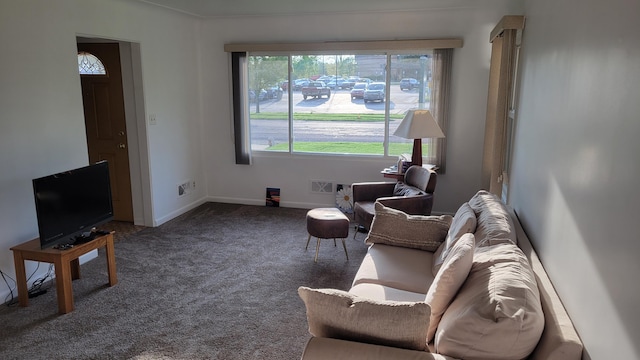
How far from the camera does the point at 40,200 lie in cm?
318

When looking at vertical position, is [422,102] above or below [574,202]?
above

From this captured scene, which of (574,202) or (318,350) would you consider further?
(574,202)

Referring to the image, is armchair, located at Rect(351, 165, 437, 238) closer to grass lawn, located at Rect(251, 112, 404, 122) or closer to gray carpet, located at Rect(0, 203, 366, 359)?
gray carpet, located at Rect(0, 203, 366, 359)

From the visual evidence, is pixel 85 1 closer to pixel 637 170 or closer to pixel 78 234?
pixel 78 234

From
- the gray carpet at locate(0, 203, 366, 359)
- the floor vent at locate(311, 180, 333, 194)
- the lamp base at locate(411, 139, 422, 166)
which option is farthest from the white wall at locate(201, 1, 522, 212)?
the gray carpet at locate(0, 203, 366, 359)

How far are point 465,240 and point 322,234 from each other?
191cm

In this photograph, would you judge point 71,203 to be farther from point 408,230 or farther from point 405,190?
point 405,190

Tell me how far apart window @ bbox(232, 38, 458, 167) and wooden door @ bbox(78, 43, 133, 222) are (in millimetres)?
1445

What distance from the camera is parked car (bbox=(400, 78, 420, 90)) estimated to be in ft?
17.9

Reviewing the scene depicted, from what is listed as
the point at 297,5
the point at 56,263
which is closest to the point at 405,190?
the point at 297,5

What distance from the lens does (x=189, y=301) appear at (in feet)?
11.4

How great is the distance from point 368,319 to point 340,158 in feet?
13.8

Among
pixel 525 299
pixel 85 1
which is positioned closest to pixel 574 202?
pixel 525 299

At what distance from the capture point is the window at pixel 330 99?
5.48 m
